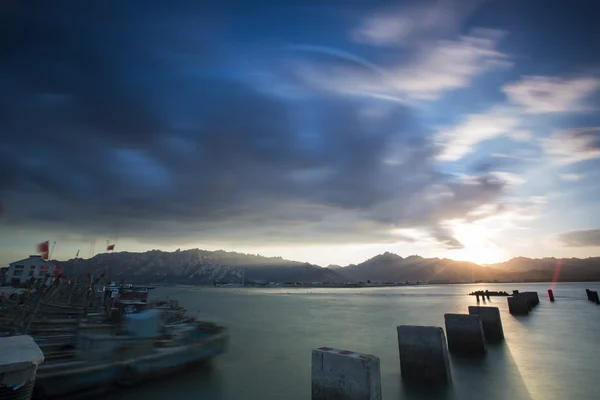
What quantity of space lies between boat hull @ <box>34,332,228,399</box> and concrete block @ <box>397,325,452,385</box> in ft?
38.3

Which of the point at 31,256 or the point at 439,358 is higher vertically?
the point at 31,256

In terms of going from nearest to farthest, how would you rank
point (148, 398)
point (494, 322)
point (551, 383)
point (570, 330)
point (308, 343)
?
point (148, 398) → point (551, 383) → point (494, 322) → point (308, 343) → point (570, 330)

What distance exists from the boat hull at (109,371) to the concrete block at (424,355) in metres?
11.7

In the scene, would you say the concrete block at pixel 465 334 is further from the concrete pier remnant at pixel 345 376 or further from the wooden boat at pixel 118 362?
the wooden boat at pixel 118 362

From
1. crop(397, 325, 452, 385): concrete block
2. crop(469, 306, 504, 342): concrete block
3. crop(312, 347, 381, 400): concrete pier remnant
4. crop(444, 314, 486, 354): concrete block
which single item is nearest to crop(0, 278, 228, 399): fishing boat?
crop(312, 347, 381, 400): concrete pier remnant

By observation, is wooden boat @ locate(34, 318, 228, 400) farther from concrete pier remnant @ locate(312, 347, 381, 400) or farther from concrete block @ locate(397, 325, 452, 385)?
concrete block @ locate(397, 325, 452, 385)

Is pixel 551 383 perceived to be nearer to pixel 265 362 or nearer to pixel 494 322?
pixel 494 322

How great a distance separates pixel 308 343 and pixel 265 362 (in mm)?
7595

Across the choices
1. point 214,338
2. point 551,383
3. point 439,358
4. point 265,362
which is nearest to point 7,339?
point 214,338

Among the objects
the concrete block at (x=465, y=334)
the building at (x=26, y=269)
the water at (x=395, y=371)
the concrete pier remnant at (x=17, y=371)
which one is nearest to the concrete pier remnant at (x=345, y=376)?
the water at (x=395, y=371)

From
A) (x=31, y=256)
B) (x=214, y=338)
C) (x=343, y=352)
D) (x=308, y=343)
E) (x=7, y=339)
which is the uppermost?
(x=31, y=256)

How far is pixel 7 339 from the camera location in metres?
7.89

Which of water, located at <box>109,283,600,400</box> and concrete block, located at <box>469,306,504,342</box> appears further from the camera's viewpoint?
concrete block, located at <box>469,306,504,342</box>

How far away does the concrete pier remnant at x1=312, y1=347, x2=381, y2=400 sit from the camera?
29.2 ft
